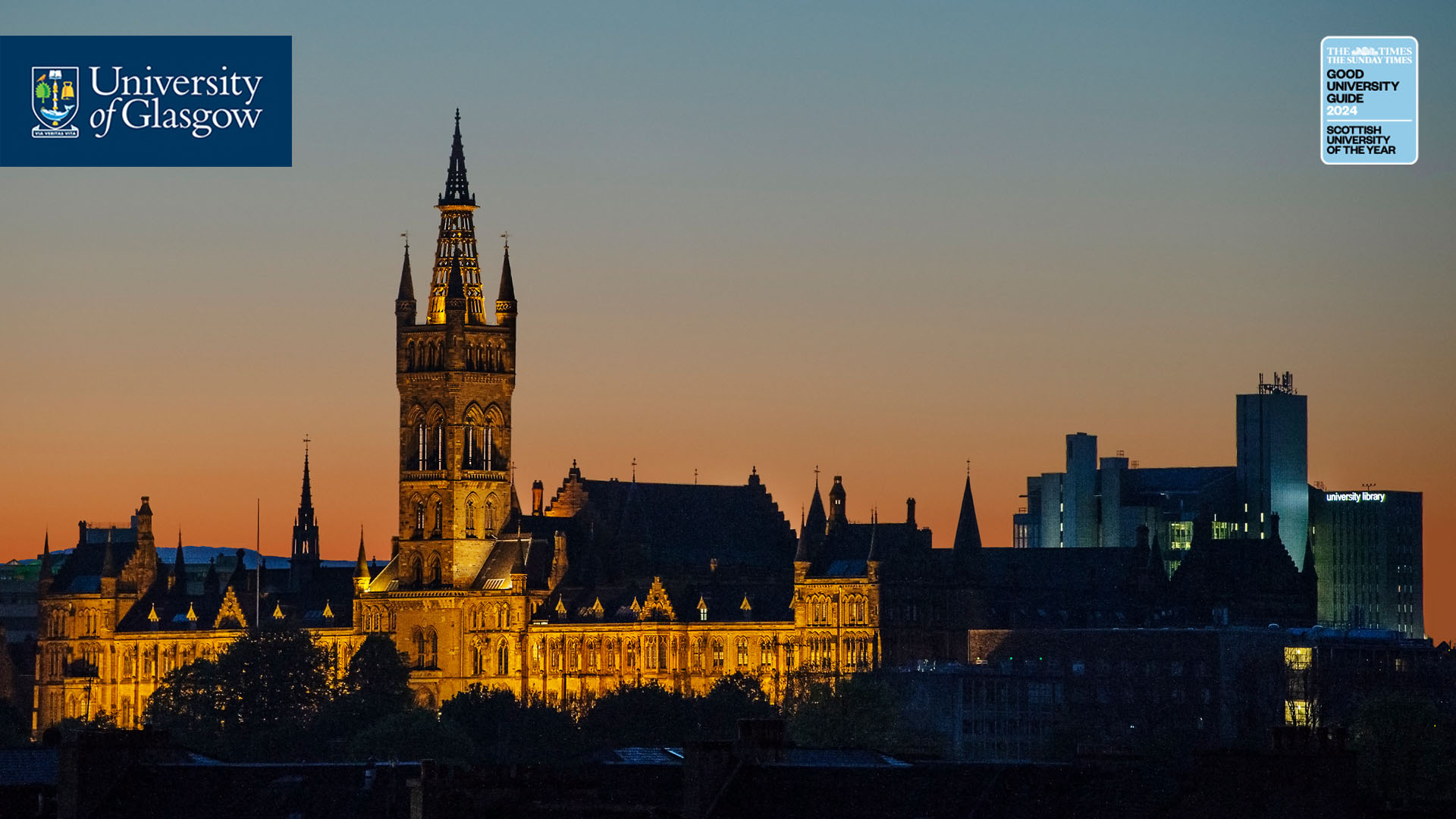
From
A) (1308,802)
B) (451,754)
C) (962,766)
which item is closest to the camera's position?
(1308,802)

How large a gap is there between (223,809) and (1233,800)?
2968cm

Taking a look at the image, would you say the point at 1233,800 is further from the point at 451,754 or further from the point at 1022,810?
the point at 451,754

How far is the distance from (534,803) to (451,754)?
346 ft

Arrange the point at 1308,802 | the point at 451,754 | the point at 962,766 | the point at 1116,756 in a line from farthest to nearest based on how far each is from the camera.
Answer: the point at 451,754 < the point at 1116,756 < the point at 962,766 < the point at 1308,802

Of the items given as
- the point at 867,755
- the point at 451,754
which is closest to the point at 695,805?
the point at 867,755

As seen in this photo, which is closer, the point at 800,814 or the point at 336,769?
the point at 800,814

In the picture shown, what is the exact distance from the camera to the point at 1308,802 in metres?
89.8

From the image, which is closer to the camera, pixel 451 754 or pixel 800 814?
pixel 800 814

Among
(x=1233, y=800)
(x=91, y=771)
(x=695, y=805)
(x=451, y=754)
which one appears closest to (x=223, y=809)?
(x=91, y=771)

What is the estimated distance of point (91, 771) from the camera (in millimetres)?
103938

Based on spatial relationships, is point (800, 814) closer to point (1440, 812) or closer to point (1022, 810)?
point (1022, 810)

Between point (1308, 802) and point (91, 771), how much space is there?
3316 centimetres

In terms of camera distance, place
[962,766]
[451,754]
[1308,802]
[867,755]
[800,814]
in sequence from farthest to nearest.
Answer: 1. [451,754]
2. [867,755]
3. [962,766]
4. [800,814]
5. [1308,802]

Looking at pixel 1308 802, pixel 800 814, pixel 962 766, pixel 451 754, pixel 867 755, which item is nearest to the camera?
pixel 1308 802
